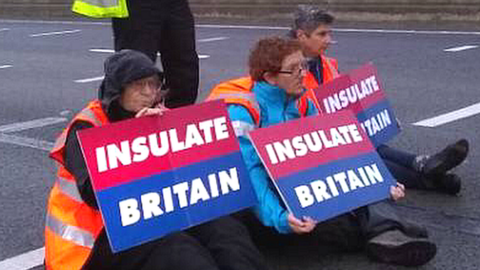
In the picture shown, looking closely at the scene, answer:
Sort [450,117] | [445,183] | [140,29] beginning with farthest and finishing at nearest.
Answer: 1. [450,117]
2. [140,29]
3. [445,183]

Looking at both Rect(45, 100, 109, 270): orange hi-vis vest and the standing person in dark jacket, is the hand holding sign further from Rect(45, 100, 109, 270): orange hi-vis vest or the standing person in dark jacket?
the standing person in dark jacket

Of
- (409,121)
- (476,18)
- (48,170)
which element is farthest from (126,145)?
(476,18)

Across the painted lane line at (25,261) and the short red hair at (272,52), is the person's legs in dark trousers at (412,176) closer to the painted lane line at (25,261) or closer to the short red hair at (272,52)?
the short red hair at (272,52)

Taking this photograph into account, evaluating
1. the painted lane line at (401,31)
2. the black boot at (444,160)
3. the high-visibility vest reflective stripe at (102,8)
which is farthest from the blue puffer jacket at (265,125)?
the painted lane line at (401,31)

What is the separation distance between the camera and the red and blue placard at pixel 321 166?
364 centimetres

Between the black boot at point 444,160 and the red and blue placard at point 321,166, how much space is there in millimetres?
871

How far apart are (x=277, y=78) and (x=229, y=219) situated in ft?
2.30

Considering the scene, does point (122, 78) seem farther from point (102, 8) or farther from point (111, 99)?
point (102, 8)

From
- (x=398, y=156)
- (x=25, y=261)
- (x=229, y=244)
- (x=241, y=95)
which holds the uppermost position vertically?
(x=241, y=95)

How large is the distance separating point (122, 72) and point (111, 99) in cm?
12

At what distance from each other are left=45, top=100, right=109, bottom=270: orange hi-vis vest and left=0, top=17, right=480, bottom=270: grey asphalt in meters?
0.97

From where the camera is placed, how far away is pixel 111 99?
352cm

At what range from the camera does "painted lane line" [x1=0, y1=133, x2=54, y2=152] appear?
270 inches

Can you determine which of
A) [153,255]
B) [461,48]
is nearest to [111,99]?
[153,255]
